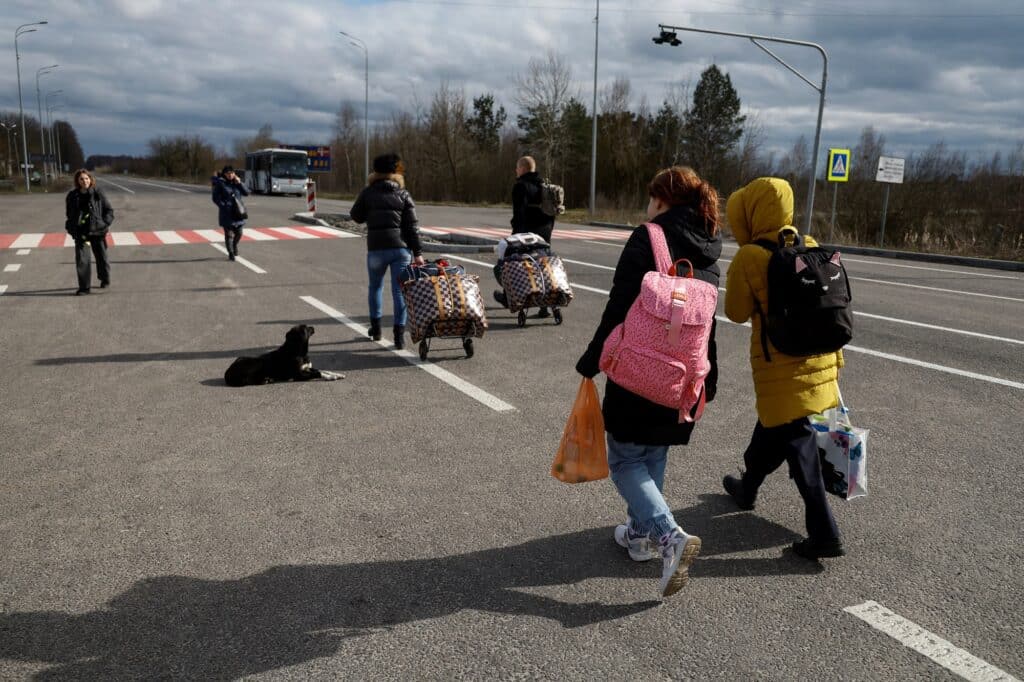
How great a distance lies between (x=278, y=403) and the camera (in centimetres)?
637

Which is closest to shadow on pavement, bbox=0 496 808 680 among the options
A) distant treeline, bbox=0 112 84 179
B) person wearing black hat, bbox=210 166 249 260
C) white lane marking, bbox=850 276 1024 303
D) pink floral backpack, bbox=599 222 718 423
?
pink floral backpack, bbox=599 222 718 423

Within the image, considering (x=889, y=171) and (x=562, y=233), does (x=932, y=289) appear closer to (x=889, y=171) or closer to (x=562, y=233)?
(x=889, y=171)

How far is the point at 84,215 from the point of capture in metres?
11.6

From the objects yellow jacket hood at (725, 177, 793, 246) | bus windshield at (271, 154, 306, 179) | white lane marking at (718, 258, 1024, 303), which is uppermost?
bus windshield at (271, 154, 306, 179)

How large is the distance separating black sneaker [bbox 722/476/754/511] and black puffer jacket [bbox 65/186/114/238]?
33.4ft

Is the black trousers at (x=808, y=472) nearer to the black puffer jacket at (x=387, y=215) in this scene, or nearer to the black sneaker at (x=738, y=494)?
the black sneaker at (x=738, y=494)

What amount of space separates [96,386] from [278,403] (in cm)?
171

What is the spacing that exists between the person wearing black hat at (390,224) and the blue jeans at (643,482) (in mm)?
4820

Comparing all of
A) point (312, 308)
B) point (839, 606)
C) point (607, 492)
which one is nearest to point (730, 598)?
point (839, 606)

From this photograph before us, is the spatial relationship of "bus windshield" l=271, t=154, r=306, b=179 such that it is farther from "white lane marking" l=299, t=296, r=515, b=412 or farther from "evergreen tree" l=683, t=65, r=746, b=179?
"white lane marking" l=299, t=296, r=515, b=412

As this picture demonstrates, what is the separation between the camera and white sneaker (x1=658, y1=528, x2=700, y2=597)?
317 centimetres

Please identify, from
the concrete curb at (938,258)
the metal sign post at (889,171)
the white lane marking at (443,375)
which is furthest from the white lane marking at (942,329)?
the metal sign post at (889,171)

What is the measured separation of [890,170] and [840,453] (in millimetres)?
23772

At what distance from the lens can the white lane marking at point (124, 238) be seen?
1917 cm
